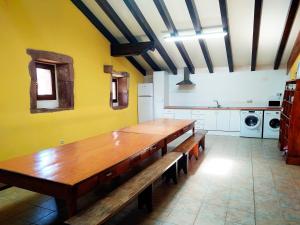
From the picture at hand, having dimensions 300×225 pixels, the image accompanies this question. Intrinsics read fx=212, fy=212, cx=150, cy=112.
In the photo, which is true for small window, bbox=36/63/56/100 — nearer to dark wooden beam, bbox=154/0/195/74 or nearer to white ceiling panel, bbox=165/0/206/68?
dark wooden beam, bbox=154/0/195/74

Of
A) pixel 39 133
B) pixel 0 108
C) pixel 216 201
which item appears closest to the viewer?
pixel 216 201

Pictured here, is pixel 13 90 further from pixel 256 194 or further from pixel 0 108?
pixel 256 194

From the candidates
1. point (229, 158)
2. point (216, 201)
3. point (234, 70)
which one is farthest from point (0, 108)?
point (234, 70)

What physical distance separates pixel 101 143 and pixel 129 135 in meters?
0.59

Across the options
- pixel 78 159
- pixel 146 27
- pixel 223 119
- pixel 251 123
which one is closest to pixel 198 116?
pixel 223 119

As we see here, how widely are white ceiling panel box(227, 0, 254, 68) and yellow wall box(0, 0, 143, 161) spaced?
10.5 feet

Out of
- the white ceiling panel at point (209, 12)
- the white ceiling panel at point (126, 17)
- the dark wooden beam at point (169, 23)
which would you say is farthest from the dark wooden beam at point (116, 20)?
the white ceiling panel at point (209, 12)

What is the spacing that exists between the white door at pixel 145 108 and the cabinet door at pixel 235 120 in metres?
2.64

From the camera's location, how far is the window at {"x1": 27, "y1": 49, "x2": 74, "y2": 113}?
4223mm

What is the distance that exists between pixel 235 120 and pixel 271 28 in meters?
2.67

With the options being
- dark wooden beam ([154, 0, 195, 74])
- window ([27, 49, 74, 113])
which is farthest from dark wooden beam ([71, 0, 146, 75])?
dark wooden beam ([154, 0, 195, 74])

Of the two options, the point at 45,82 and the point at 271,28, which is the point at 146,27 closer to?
the point at 45,82

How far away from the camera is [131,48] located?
571 centimetres

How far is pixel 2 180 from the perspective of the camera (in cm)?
195
